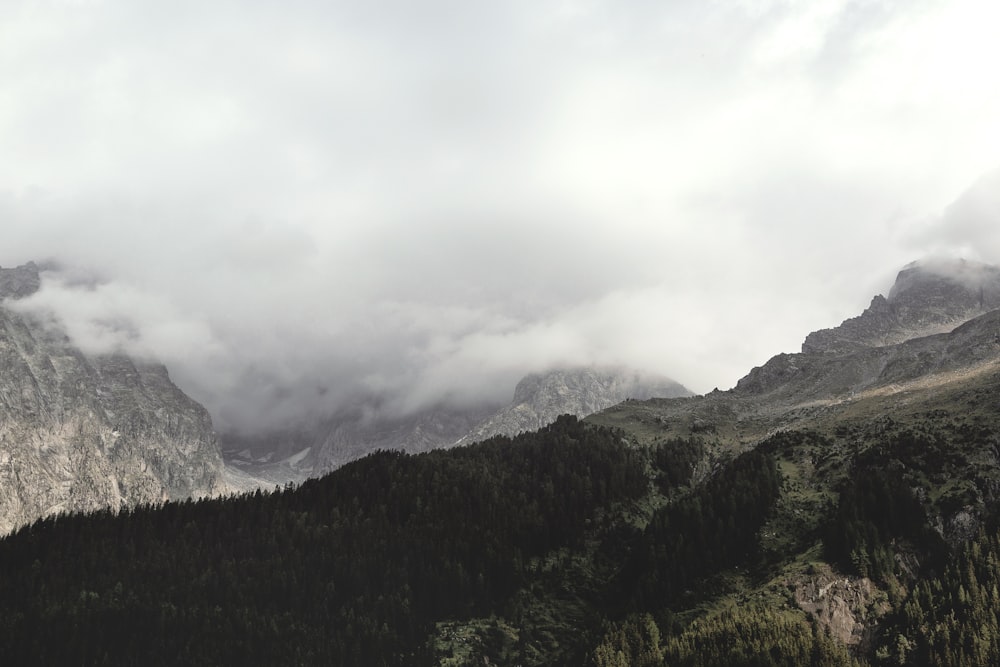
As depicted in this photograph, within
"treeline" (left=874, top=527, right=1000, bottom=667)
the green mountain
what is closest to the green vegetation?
"treeline" (left=874, top=527, right=1000, bottom=667)

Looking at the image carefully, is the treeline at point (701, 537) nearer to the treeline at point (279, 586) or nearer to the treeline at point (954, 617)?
the treeline at point (279, 586)

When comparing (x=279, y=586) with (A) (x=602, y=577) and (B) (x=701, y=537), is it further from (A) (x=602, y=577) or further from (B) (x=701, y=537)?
(B) (x=701, y=537)

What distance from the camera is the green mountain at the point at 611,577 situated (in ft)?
371

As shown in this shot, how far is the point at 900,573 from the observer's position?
12000 centimetres

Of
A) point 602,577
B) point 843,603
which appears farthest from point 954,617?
point 602,577

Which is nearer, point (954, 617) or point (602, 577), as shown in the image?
point (954, 617)

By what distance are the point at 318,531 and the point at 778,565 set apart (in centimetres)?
12851

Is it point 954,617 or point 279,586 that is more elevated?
point 279,586

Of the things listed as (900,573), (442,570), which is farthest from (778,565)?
(442,570)

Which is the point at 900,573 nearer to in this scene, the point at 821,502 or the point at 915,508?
the point at 915,508

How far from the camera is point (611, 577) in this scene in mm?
173125

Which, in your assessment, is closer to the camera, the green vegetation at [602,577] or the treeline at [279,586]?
the green vegetation at [602,577]

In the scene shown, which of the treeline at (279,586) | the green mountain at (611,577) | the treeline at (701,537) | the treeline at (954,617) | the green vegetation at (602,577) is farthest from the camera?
the treeline at (279,586)

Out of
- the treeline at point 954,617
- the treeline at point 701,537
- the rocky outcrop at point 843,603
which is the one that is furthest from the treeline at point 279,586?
the treeline at point 954,617
